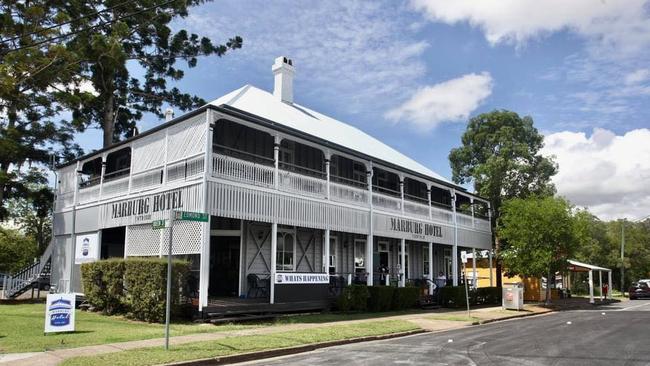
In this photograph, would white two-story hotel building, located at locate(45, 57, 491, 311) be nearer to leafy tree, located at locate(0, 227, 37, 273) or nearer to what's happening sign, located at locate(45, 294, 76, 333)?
what's happening sign, located at locate(45, 294, 76, 333)

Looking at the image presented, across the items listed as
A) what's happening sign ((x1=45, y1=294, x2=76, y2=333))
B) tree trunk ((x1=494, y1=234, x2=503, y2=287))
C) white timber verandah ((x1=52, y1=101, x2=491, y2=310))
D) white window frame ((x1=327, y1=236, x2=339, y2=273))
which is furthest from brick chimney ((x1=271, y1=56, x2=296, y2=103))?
tree trunk ((x1=494, y1=234, x2=503, y2=287))

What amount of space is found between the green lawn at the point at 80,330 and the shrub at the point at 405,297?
340 inches

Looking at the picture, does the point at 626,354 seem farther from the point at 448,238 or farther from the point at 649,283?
the point at 649,283

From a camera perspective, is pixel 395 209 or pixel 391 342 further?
pixel 395 209

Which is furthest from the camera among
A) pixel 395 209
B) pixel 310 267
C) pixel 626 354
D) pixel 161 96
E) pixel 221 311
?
pixel 161 96

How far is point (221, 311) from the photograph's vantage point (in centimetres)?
1681

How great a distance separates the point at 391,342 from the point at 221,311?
17.7 ft

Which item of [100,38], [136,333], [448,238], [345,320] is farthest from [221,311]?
[100,38]

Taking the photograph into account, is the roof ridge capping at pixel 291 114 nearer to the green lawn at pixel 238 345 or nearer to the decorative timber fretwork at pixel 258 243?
the decorative timber fretwork at pixel 258 243

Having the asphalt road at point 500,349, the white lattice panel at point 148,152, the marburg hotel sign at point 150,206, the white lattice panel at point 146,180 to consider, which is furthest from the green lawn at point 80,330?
the white lattice panel at point 148,152

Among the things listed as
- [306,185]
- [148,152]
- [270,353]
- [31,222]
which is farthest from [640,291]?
[31,222]

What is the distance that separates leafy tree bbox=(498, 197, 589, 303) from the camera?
102ft

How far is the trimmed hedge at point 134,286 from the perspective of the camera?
1623 centimetres

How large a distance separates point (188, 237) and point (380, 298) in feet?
30.1
